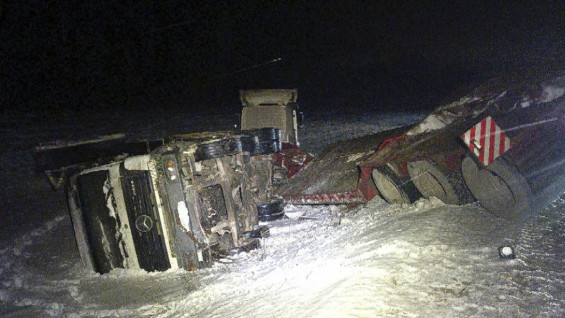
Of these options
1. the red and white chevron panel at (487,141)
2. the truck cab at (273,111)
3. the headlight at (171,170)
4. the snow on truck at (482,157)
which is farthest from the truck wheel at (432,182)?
the truck cab at (273,111)

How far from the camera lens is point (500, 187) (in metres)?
4.69

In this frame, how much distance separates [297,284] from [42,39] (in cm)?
2428

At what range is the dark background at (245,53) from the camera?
21.5 m

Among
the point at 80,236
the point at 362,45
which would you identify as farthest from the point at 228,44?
the point at 80,236

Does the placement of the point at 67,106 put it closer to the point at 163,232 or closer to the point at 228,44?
the point at 228,44

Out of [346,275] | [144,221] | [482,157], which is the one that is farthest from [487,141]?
[144,221]

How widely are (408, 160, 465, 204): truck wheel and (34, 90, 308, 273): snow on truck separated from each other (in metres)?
2.07

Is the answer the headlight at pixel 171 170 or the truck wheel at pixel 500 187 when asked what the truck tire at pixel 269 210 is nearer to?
the headlight at pixel 171 170

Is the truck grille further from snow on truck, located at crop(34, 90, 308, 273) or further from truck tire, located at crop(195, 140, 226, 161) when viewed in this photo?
truck tire, located at crop(195, 140, 226, 161)

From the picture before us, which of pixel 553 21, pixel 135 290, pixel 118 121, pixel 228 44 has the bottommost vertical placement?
pixel 135 290

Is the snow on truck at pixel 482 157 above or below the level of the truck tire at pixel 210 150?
below

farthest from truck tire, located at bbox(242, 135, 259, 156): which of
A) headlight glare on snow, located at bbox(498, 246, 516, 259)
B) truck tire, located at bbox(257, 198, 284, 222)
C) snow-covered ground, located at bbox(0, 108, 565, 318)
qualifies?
headlight glare on snow, located at bbox(498, 246, 516, 259)

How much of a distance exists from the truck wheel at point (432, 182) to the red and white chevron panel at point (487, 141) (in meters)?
0.72

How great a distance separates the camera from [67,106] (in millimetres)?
20812
